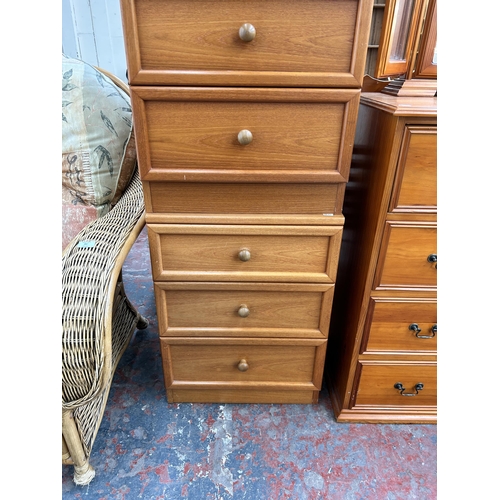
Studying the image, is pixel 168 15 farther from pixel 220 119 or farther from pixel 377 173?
pixel 377 173

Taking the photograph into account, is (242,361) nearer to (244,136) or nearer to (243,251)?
(243,251)

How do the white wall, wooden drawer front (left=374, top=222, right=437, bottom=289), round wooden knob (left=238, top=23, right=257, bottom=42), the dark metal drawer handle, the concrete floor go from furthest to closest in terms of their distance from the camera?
the white wall < the dark metal drawer handle < the concrete floor < wooden drawer front (left=374, top=222, right=437, bottom=289) < round wooden knob (left=238, top=23, right=257, bottom=42)

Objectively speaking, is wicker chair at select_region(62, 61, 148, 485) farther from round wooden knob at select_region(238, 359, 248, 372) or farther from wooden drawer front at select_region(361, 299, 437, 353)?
wooden drawer front at select_region(361, 299, 437, 353)

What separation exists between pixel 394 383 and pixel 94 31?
9.17 ft

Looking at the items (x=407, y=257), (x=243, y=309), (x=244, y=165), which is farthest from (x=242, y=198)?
(x=407, y=257)

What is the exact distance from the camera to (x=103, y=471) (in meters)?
0.95

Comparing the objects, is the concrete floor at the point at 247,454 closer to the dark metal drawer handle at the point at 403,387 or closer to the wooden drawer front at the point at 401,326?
the dark metal drawer handle at the point at 403,387

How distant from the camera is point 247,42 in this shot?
682mm

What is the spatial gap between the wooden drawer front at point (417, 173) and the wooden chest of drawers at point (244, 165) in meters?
0.11

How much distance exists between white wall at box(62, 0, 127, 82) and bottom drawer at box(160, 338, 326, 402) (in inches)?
93.6

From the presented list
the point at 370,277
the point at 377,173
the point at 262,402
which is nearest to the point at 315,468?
the point at 262,402

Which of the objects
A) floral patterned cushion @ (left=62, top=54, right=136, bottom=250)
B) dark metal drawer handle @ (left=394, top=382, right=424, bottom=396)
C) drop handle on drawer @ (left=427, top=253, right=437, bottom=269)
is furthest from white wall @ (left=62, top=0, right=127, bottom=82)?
dark metal drawer handle @ (left=394, top=382, right=424, bottom=396)

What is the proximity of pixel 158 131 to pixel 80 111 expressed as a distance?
37 cm

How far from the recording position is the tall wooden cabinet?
743 millimetres
